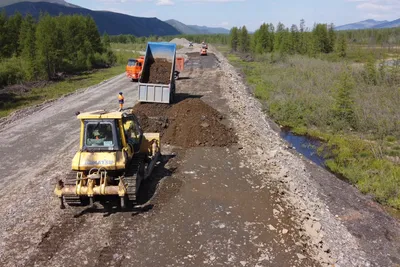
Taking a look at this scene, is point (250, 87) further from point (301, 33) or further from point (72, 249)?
point (301, 33)

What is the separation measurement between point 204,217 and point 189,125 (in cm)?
738

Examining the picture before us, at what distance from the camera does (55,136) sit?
51.7ft

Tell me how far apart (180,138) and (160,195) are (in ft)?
16.5

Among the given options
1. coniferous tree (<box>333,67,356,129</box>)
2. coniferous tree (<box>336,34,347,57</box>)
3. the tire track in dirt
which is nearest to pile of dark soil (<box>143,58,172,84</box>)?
coniferous tree (<box>333,67,356,129</box>)

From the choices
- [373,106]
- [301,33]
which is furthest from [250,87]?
[301,33]

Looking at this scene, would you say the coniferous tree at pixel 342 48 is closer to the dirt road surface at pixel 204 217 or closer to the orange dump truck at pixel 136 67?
the orange dump truck at pixel 136 67

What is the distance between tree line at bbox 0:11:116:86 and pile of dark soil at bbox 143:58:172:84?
16.7m

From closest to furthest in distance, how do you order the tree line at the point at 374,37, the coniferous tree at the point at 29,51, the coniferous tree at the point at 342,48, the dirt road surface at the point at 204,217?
the dirt road surface at the point at 204,217
the coniferous tree at the point at 29,51
the coniferous tree at the point at 342,48
the tree line at the point at 374,37

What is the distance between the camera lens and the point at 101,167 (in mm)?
8555

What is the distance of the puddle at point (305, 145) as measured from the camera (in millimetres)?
15780

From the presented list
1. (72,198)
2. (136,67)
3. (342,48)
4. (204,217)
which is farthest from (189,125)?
(342,48)

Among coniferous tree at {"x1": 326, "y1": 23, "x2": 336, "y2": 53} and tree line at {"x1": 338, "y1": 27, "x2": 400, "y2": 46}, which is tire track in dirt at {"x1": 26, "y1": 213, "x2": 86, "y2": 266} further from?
tree line at {"x1": 338, "y1": 27, "x2": 400, "y2": 46}

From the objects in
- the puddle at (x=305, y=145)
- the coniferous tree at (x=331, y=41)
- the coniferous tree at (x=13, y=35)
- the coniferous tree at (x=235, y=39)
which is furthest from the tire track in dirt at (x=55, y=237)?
the coniferous tree at (x=235, y=39)

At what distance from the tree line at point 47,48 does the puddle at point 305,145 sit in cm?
2500
